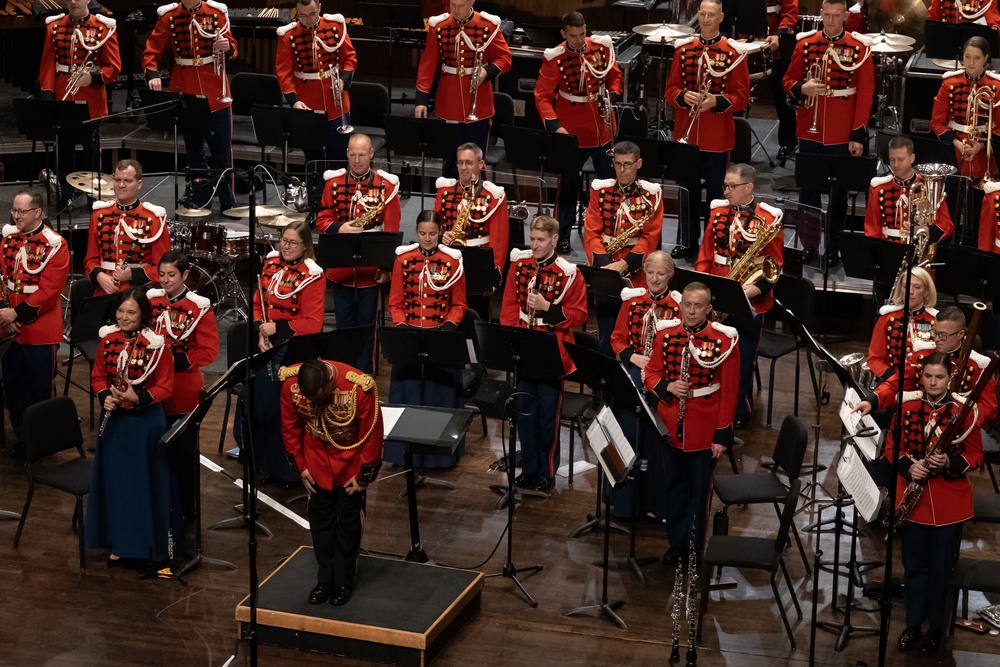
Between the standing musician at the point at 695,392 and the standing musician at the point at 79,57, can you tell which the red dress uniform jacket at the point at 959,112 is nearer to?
the standing musician at the point at 695,392

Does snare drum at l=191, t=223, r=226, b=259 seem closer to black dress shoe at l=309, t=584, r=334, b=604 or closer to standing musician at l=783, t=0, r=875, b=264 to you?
black dress shoe at l=309, t=584, r=334, b=604

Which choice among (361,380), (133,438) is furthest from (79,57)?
(361,380)

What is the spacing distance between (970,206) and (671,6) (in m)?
4.27

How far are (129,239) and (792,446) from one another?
15.4 feet

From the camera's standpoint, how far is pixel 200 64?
479 inches

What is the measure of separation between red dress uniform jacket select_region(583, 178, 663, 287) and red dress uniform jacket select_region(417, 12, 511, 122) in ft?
7.18

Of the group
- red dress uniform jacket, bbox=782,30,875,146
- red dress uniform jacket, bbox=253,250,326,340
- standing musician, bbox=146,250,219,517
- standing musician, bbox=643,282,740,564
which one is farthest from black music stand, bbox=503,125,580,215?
standing musician, bbox=146,250,219,517

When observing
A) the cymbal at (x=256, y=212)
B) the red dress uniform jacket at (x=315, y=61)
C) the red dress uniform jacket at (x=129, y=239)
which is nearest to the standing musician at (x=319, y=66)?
the red dress uniform jacket at (x=315, y=61)

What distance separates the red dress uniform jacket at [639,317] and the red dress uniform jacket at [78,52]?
529cm

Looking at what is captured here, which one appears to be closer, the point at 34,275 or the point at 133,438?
the point at 133,438

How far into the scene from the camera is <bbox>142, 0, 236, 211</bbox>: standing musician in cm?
1209

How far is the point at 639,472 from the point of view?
8727 millimetres

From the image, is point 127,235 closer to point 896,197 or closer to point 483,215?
point 483,215

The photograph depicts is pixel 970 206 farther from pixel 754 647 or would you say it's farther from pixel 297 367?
pixel 297 367
